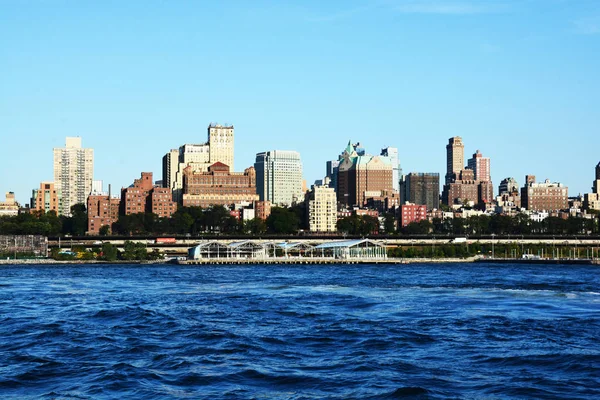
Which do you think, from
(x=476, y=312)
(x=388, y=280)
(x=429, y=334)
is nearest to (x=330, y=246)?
(x=388, y=280)

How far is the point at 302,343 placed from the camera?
150ft

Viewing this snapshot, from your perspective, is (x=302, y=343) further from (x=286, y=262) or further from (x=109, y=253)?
(x=109, y=253)

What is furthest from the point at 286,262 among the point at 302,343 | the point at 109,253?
the point at 302,343

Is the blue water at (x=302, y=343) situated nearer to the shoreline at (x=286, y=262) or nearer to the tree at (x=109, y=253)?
the shoreline at (x=286, y=262)

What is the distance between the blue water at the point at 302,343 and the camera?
35312mm

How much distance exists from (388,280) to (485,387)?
6083 centimetres

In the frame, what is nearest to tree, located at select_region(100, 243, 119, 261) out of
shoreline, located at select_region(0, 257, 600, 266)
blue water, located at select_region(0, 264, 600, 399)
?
shoreline, located at select_region(0, 257, 600, 266)

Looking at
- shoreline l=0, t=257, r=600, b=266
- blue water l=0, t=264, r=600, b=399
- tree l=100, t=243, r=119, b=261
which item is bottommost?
blue water l=0, t=264, r=600, b=399

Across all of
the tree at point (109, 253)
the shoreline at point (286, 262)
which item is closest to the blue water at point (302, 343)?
the shoreline at point (286, 262)

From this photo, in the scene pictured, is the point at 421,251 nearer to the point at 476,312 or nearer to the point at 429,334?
the point at 476,312

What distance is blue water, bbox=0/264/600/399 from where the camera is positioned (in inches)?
1390

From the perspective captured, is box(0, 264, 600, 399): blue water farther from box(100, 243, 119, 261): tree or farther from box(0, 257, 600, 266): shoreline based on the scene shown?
box(100, 243, 119, 261): tree

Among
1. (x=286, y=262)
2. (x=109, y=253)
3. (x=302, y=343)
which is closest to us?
(x=302, y=343)

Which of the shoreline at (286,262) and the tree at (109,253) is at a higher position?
the tree at (109,253)
